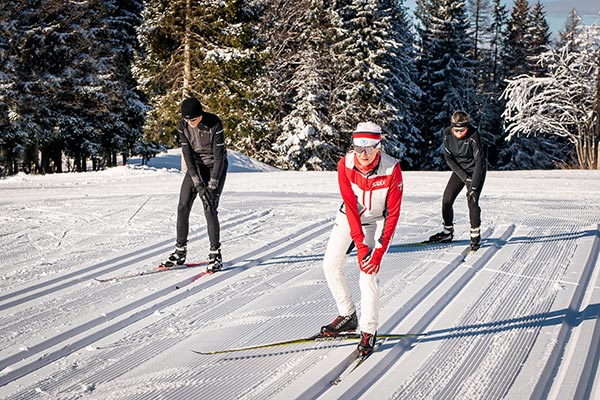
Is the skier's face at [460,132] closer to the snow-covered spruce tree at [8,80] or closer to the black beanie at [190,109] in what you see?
the black beanie at [190,109]

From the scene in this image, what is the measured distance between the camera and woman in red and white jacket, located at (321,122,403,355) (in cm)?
388

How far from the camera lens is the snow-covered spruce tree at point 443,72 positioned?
38.5 meters

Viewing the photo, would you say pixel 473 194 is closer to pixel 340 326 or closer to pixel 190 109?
pixel 340 326

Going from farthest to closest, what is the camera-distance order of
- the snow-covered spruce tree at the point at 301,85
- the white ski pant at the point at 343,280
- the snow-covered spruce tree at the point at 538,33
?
the snow-covered spruce tree at the point at 538,33 < the snow-covered spruce tree at the point at 301,85 < the white ski pant at the point at 343,280

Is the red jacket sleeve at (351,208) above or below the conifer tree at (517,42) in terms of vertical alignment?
below

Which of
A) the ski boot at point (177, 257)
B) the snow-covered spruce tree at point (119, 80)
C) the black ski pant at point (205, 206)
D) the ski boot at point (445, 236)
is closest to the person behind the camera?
the black ski pant at point (205, 206)

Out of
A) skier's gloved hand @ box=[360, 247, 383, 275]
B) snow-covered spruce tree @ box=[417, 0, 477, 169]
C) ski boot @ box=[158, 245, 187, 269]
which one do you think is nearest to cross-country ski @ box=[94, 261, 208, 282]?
ski boot @ box=[158, 245, 187, 269]

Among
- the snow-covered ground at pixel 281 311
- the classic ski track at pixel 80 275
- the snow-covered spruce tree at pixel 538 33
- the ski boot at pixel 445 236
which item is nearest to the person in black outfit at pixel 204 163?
the snow-covered ground at pixel 281 311

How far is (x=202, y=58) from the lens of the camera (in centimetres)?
2012

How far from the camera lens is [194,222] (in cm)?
935

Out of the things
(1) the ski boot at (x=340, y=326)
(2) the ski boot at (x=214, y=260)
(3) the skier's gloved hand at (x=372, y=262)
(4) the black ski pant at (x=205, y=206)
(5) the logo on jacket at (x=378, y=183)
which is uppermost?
(5) the logo on jacket at (x=378, y=183)

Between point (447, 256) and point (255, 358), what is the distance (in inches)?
144

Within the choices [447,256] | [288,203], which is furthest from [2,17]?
[447,256]

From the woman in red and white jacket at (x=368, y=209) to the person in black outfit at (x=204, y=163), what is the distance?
7.81ft
